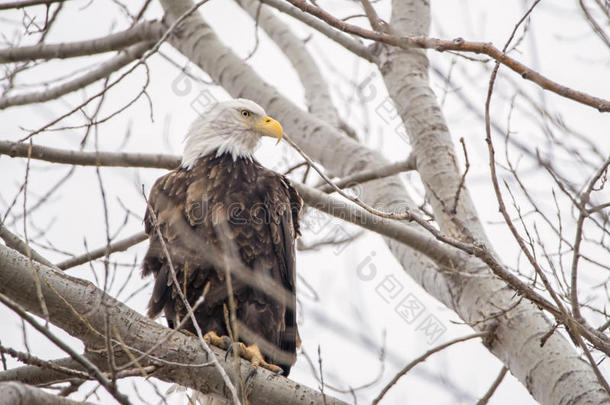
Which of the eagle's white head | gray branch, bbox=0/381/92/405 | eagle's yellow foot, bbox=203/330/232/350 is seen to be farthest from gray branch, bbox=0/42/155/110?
gray branch, bbox=0/381/92/405

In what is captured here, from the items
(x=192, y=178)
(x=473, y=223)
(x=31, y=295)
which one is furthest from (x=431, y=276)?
(x=31, y=295)

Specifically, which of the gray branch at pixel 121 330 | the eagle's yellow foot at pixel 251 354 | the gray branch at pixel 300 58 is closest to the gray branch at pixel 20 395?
the gray branch at pixel 121 330

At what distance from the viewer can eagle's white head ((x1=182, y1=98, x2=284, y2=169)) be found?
4.32 m

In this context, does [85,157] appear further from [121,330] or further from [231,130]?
[121,330]

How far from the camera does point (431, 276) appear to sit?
3.69 m

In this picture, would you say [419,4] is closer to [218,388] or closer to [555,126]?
[555,126]

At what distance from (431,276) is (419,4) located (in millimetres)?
1873

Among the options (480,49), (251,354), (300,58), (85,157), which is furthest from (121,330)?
(300,58)

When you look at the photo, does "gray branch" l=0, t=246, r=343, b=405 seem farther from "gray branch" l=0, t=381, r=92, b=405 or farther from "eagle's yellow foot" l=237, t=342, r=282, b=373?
"eagle's yellow foot" l=237, t=342, r=282, b=373

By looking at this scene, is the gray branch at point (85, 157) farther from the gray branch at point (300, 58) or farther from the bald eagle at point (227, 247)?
the gray branch at point (300, 58)

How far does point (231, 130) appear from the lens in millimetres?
4477

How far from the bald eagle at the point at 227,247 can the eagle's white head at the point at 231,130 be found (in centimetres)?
16

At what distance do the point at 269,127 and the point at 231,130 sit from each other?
0.84 feet

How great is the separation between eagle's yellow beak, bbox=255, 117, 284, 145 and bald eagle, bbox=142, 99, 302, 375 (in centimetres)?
35
